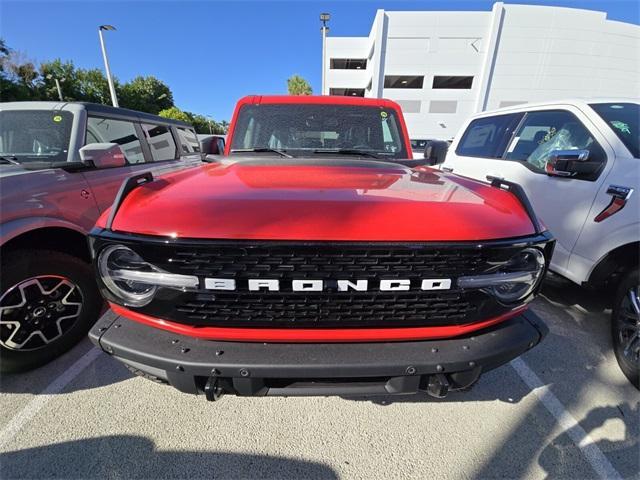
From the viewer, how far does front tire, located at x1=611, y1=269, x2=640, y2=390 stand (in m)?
2.24

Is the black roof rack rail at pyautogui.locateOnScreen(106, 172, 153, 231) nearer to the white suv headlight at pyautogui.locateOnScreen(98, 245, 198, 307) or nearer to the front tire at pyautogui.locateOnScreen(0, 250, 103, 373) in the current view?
the white suv headlight at pyautogui.locateOnScreen(98, 245, 198, 307)

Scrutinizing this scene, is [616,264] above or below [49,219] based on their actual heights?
below

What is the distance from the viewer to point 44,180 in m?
2.35

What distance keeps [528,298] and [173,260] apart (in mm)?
1676

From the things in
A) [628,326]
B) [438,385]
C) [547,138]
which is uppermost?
[547,138]

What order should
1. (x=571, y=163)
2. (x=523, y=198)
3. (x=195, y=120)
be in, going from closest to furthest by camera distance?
(x=523, y=198), (x=571, y=163), (x=195, y=120)

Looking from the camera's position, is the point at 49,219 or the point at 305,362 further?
the point at 49,219

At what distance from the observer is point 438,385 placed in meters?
1.37

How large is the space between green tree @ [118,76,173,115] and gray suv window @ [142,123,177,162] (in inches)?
1662

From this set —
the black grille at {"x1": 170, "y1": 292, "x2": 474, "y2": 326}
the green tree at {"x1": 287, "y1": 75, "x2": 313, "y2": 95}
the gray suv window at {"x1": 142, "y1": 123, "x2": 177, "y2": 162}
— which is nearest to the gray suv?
the gray suv window at {"x1": 142, "y1": 123, "x2": 177, "y2": 162}

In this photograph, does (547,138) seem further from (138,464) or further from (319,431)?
(138,464)

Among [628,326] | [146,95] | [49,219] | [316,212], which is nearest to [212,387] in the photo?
[316,212]

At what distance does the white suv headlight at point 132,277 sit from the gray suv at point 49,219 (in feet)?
4.26

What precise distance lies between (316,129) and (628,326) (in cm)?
296
